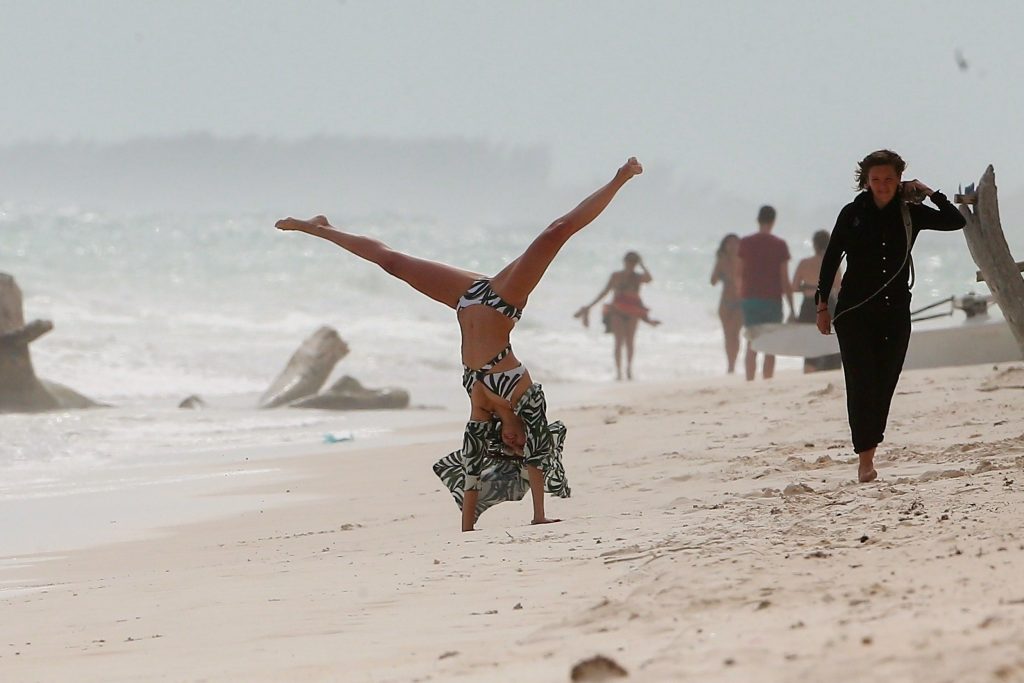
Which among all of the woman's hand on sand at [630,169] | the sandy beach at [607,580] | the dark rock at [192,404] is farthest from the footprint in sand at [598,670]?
the dark rock at [192,404]

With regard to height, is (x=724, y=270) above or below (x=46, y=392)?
above

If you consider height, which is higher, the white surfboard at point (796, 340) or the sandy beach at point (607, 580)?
the white surfboard at point (796, 340)

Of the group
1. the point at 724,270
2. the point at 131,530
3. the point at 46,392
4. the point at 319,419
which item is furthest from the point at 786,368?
the point at 131,530

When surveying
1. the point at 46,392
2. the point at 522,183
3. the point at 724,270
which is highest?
the point at 522,183

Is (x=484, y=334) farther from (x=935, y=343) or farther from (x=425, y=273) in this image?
(x=935, y=343)

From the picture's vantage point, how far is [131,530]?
319 inches

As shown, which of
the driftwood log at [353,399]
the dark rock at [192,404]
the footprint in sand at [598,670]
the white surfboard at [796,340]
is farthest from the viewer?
the dark rock at [192,404]

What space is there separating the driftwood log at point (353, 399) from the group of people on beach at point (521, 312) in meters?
8.17

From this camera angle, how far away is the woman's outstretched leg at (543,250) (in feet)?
20.8

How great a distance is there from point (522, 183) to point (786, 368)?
5787 centimetres

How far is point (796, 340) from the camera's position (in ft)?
47.3

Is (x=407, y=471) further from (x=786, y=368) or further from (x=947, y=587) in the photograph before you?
(x=786, y=368)

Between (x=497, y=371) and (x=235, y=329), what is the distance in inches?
826

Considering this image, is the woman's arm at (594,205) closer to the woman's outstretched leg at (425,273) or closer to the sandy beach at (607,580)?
the woman's outstretched leg at (425,273)
